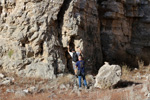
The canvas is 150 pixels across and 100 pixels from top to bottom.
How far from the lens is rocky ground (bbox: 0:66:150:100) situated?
249 inches

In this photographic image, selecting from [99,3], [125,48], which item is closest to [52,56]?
[99,3]

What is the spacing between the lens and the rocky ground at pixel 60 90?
6336 millimetres

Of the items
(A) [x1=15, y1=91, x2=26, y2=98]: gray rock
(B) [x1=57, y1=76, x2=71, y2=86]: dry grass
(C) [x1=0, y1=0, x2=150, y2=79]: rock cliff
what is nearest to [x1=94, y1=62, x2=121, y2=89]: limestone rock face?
(B) [x1=57, y1=76, x2=71, y2=86]: dry grass

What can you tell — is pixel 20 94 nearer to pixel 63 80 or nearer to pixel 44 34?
pixel 63 80

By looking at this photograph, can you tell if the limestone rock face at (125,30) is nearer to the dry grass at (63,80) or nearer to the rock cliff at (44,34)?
the rock cliff at (44,34)

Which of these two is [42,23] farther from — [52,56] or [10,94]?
[10,94]

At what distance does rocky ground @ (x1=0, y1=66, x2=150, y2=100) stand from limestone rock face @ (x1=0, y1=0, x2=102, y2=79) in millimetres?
639

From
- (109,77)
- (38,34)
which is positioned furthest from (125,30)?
(38,34)

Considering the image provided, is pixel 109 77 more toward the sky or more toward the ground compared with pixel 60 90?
more toward the sky

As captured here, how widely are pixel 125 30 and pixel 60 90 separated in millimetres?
8294

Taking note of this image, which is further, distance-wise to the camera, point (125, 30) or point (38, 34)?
point (125, 30)

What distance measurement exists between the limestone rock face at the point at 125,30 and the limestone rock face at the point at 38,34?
3667 millimetres

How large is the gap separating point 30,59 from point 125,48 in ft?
24.8

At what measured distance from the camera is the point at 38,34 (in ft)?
29.8
